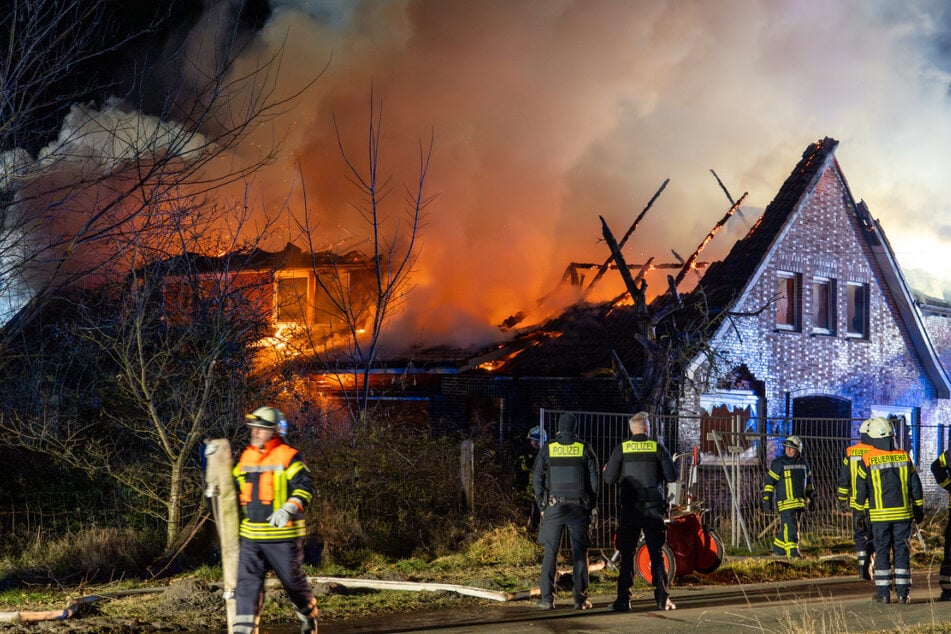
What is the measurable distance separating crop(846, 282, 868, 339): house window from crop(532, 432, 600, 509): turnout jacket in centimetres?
1458

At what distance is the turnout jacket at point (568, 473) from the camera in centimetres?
969

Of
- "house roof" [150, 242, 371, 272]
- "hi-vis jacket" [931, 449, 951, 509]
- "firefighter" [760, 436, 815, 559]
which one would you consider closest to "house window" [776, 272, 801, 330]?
"firefighter" [760, 436, 815, 559]

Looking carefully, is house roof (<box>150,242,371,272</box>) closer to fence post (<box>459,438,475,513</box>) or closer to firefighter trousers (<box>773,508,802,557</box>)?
fence post (<box>459,438,475,513</box>)

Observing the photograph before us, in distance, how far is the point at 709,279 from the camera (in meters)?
21.2

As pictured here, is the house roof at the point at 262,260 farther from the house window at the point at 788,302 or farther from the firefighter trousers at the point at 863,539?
the house window at the point at 788,302

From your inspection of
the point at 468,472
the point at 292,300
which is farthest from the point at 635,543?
the point at 292,300

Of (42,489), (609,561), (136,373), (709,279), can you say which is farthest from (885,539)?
(709,279)

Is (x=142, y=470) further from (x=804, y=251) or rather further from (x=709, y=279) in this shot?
(x=804, y=251)

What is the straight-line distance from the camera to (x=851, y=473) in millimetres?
10648

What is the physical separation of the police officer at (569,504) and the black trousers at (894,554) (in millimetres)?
2925

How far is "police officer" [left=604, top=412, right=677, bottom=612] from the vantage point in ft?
31.4

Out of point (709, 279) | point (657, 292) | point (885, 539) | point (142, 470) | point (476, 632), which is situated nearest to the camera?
point (476, 632)

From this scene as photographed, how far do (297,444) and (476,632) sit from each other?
545 cm

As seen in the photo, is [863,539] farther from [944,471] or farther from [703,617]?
[703,617]
